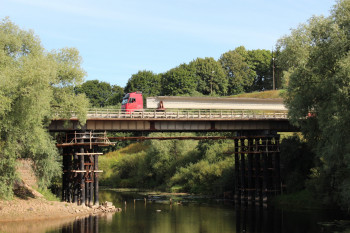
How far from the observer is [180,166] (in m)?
84.9

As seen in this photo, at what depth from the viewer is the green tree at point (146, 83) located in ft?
476

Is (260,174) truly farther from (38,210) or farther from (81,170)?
(38,210)

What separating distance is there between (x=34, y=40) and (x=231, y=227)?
92.2 ft

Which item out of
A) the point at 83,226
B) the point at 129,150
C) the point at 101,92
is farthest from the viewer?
the point at 101,92

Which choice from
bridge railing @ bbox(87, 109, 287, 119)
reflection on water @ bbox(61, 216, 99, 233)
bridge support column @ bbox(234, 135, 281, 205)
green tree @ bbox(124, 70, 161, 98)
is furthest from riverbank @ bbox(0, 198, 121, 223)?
green tree @ bbox(124, 70, 161, 98)

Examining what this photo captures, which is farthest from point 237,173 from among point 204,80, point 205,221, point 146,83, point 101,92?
point 101,92

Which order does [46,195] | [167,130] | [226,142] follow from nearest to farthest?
[46,195], [167,130], [226,142]

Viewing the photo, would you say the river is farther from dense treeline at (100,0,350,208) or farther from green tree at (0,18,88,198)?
green tree at (0,18,88,198)

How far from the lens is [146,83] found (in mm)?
145750

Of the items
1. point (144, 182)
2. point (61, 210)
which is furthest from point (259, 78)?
point (61, 210)

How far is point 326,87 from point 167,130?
2441 centimetres

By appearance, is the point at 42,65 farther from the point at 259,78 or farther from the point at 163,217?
the point at 259,78

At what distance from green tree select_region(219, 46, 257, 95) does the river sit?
95.1m

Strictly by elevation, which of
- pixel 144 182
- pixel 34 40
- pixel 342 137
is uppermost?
pixel 34 40
